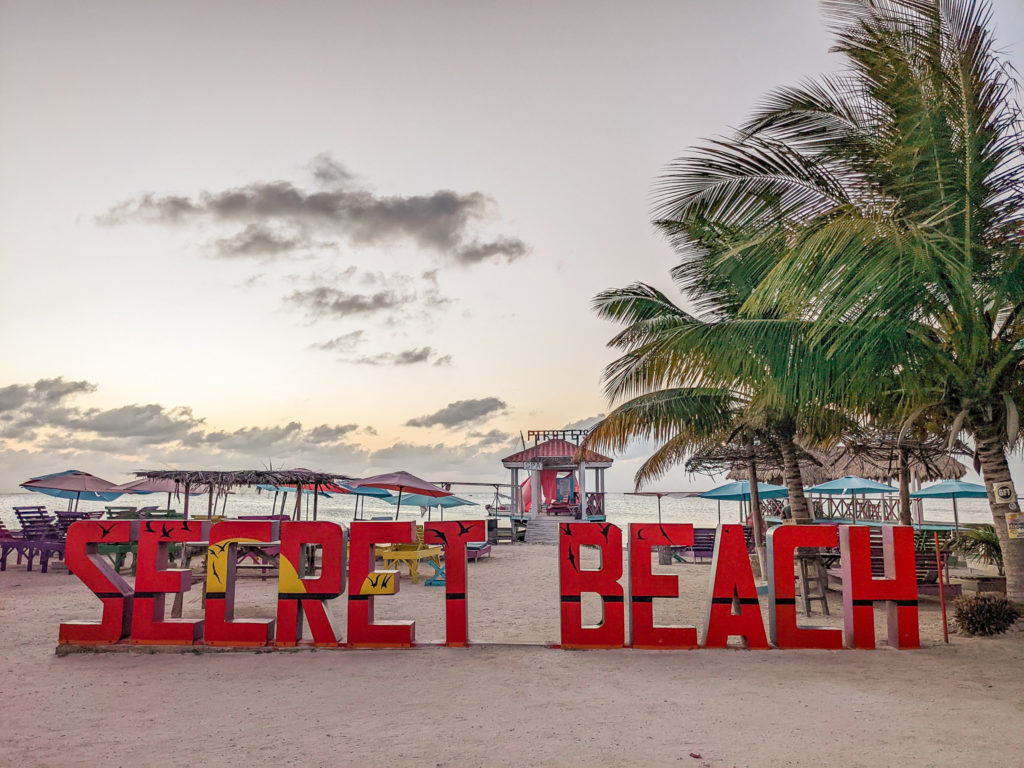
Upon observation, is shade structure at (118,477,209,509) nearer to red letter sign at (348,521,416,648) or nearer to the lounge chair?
the lounge chair

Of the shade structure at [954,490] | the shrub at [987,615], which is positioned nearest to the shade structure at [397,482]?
the shrub at [987,615]

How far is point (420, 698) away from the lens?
5.85 metres

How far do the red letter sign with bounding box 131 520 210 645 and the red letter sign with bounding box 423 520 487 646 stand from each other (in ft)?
8.36

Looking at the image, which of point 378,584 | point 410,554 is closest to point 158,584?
point 378,584

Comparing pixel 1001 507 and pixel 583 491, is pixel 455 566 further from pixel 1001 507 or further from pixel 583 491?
pixel 583 491

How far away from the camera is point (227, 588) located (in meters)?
7.77

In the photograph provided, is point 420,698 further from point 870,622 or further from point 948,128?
point 948,128

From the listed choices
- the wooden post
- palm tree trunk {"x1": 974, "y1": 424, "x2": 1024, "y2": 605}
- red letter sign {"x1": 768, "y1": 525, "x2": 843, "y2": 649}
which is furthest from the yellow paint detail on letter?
the wooden post

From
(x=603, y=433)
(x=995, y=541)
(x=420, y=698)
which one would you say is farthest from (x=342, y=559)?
(x=995, y=541)

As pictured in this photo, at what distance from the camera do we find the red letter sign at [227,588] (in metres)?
7.57

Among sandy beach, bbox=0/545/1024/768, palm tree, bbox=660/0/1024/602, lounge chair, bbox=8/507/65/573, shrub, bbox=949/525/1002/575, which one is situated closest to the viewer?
sandy beach, bbox=0/545/1024/768

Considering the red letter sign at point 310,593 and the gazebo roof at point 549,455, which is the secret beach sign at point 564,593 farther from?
the gazebo roof at point 549,455

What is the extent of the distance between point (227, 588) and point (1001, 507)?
9121 millimetres

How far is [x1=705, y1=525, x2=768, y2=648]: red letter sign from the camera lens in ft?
24.7
